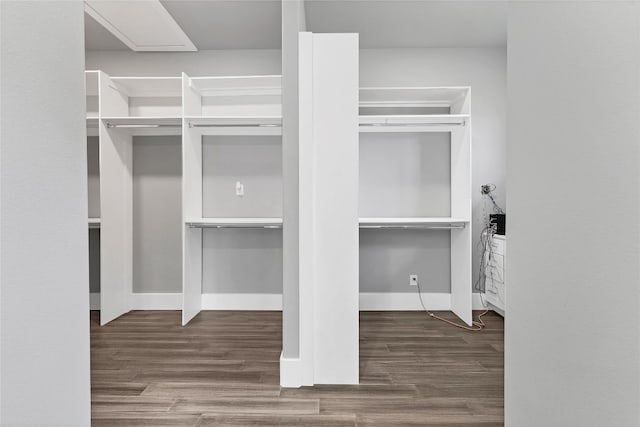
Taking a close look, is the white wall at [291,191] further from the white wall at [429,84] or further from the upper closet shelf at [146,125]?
the white wall at [429,84]

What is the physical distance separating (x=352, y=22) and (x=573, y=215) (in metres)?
3.14

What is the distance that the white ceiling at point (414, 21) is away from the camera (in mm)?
3260

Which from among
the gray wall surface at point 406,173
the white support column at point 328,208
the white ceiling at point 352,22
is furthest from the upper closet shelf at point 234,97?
the white support column at point 328,208

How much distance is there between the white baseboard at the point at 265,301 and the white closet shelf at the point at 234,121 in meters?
1.60

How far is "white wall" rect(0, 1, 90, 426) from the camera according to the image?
2.55 feet

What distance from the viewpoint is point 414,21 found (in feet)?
11.5

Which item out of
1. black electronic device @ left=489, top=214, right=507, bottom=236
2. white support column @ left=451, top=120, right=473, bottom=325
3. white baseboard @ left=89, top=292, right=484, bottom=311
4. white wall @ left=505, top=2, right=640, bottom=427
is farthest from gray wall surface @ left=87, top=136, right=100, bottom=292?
white wall @ left=505, top=2, right=640, bottom=427

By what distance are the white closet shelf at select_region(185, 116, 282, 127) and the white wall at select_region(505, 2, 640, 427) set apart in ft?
8.88

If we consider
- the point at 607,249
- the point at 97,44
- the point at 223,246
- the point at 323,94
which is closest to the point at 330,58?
the point at 323,94

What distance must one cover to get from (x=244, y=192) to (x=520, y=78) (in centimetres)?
327

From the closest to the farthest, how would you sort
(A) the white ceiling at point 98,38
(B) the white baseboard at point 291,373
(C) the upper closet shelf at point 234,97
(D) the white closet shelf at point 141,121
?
(B) the white baseboard at point 291,373, (A) the white ceiling at point 98,38, (D) the white closet shelf at point 141,121, (C) the upper closet shelf at point 234,97

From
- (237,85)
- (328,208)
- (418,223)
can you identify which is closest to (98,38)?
(237,85)

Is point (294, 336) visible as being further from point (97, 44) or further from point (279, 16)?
point (97, 44)

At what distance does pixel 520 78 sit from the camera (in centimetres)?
106
